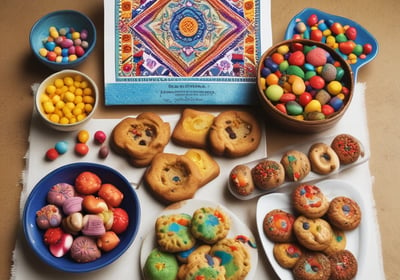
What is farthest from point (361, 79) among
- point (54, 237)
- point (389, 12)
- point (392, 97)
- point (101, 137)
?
point (54, 237)

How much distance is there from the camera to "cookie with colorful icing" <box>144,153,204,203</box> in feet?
3.44

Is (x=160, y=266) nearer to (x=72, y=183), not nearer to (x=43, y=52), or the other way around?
(x=72, y=183)

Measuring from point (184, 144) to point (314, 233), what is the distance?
0.34 meters

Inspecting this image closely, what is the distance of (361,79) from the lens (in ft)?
3.87

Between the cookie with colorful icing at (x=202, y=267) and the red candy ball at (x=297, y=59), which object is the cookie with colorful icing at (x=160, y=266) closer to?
the cookie with colorful icing at (x=202, y=267)

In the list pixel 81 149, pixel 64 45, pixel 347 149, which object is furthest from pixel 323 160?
pixel 64 45

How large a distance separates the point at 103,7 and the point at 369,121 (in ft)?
2.26

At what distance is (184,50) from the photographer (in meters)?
1.17

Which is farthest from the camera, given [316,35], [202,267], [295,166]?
[316,35]

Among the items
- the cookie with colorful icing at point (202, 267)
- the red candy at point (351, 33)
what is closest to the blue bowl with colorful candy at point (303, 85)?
the red candy at point (351, 33)

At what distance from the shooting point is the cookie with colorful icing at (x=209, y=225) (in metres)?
0.98

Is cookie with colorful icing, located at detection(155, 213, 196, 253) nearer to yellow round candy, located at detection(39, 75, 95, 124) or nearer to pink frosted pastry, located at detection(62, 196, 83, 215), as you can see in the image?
pink frosted pastry, located at detection(62, 196, 83, 215)

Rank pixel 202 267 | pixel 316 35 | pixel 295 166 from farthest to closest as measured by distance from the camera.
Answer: pixel 316 35, pixel 295 166, pixel 202 267

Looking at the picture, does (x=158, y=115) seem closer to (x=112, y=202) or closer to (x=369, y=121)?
(x=112, y=202)
